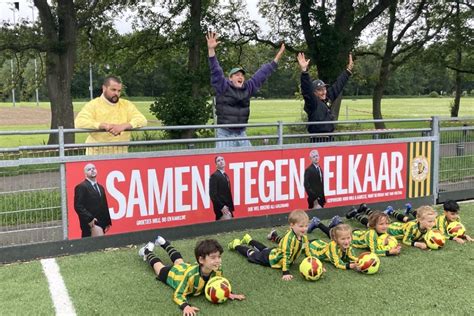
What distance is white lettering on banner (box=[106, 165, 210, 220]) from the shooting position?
6.07 metres

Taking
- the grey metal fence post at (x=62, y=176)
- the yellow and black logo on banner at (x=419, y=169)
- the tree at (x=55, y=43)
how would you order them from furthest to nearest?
the tree at (x=55, y=43), the yellow and black logo on banner at (x=419, y=169), the grey metal fence post at (x=62, y=176)

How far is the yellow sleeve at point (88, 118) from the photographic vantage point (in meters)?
5.98

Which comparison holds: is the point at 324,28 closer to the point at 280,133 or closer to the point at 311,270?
the point at 280,133

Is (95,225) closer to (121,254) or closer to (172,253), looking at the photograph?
(121,254)

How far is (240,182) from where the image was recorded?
22.6 feet

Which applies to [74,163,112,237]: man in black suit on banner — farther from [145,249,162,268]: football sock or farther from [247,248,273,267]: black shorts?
[247,248,273,267]: black shorts

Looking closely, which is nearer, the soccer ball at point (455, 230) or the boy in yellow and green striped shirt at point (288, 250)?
the boy in yellow and green striped shirt at point (288, 250)

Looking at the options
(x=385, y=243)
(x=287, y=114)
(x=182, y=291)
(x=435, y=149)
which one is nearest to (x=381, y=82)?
(x=435, y=149)

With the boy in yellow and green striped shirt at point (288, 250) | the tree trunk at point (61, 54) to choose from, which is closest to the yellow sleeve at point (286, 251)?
the boy in yellow and green striped shirt at point (288, 250)

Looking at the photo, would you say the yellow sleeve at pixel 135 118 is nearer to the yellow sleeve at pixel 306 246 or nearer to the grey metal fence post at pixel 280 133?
the grey metal fence post at pixel 280 133

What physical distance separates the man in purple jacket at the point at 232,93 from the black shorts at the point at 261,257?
1960mm

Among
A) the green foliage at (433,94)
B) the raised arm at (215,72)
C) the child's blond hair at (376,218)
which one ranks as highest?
the green foliage at (433,94)

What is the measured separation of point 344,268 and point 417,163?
3.59 metres

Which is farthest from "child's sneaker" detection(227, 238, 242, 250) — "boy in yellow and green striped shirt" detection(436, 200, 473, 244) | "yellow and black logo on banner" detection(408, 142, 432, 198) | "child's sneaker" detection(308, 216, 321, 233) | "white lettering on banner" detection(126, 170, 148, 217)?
"yellow and black logo on banner" detection(408, 142, 432, 198)
